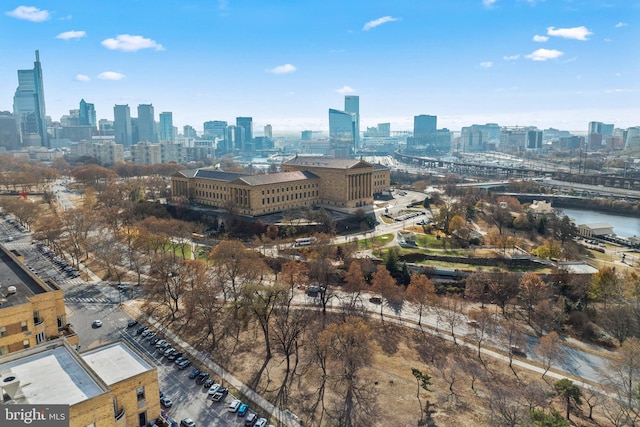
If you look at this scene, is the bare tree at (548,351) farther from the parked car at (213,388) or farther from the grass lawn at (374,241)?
the grass lawn at (374,241)

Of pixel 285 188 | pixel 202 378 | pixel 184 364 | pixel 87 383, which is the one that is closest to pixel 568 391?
pixel 202 378

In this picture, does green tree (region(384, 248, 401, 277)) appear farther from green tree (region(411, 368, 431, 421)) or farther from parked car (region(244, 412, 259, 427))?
parked car (region(244, 412, 259, 427))

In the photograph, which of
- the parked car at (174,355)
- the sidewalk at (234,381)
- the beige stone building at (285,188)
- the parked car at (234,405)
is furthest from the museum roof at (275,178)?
the parked car at (234,405)

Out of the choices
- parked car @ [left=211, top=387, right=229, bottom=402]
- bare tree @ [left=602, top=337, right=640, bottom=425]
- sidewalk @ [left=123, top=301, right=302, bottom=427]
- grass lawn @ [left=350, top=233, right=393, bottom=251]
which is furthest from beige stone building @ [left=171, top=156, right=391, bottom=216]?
bare tree @ [left=602, top=337, right=640, bottom=425]

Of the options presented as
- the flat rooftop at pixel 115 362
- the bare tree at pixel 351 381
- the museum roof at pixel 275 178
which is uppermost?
the museum roof at pixel 275 178

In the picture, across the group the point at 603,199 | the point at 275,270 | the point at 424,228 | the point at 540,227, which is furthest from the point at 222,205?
the point at 603,199

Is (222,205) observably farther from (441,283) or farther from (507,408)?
(507,408)
